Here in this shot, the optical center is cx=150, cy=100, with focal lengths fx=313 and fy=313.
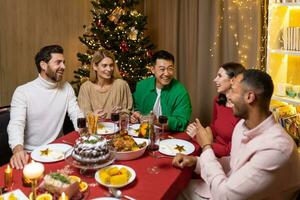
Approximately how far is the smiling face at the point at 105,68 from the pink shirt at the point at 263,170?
155cm

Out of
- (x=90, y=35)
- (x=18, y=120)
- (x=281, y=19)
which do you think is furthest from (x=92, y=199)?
(x=90, y=35)

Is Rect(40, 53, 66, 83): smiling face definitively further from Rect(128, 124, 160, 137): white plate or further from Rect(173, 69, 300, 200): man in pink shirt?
Rect(173, 69, 300, 200): man in pink shirt

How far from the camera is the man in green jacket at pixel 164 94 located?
2.65 meters

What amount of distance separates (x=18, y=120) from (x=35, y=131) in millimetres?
243

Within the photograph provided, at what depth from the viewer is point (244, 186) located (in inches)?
53.7

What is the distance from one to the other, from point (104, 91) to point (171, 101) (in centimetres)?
62

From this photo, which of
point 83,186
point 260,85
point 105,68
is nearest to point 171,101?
point 105,68

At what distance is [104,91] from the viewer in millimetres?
2836

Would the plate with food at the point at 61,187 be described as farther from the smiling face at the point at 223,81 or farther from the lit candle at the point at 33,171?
the smiling face at the point at 223,81

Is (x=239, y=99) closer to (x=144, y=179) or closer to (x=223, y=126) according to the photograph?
(x=144, y=179)

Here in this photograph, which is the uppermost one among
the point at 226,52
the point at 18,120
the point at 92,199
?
the point at 226,52

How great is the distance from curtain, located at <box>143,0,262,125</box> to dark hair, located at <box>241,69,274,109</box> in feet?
7.76

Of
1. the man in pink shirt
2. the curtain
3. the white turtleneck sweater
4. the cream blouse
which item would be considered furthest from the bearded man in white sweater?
the curtain

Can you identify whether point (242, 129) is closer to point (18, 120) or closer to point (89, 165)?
point (89, 165)
